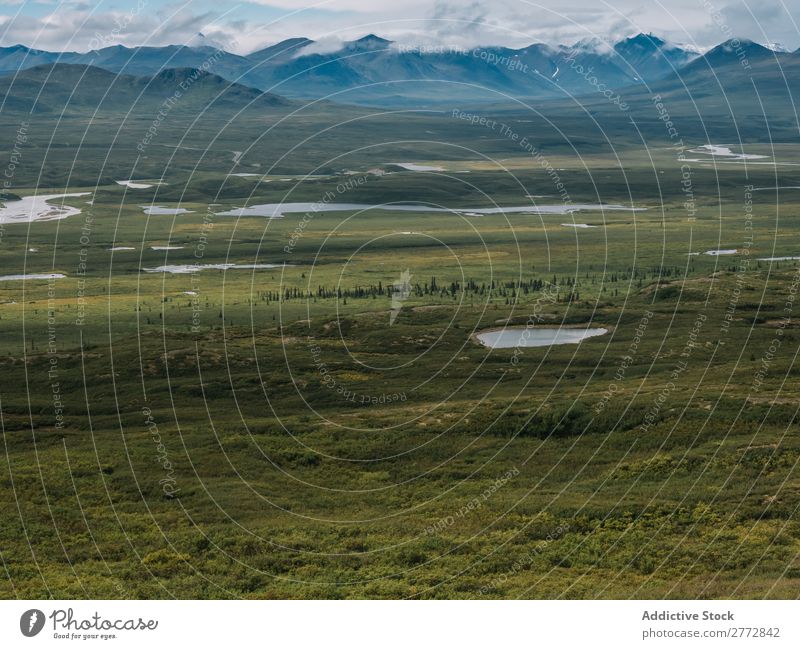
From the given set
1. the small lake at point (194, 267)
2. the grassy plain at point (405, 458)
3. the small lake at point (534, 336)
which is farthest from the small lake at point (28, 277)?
the small lake at point (534, 336)

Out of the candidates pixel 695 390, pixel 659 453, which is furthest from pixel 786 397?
pixel 659 453

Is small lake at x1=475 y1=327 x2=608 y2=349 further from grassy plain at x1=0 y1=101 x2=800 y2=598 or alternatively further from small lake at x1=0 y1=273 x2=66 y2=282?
small lake at x1=0 y1=273 x2=66 y2=282

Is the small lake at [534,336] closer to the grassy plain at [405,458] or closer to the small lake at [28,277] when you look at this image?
the grassy plain at [405,458]

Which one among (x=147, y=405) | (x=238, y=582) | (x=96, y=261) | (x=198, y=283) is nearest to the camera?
A: (x=238, y=582)

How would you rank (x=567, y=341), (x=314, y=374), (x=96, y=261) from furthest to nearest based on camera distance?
(x=96, y=261) → (x=567, y=341) → (x=314, y=374)

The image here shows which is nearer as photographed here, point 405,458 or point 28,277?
point 405,458

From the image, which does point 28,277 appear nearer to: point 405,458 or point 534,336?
point 534,336

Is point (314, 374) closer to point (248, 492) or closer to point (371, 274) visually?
point (248, 492)

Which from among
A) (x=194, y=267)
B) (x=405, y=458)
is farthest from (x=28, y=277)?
(x=405, y=458)
